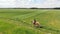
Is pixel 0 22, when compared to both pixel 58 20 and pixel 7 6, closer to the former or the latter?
pixel 7 6

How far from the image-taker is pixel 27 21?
154cm

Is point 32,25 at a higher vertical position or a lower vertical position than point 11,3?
lower

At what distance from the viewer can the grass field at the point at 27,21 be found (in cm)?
137

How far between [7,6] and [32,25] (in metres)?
0.62

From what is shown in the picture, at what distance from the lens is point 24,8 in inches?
73.8

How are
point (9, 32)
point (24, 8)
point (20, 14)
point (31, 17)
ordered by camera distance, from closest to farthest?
point (9, 32) → point (31, 17) → point (20, 14) → point (24, 8)

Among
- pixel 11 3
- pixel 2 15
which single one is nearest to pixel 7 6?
pixel 11 3

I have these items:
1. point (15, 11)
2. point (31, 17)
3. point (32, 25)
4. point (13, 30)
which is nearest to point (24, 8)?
point (15, 11)

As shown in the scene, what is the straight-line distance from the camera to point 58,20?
1.54 meters

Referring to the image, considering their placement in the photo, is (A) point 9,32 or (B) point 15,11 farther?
(B) point 15,11

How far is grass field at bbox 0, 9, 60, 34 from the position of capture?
54.1 inches

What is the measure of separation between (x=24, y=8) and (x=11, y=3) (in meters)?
0.21

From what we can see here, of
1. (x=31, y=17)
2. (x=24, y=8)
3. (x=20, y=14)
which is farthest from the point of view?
(x=24, y=8)

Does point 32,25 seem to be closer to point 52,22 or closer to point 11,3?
point 52,22
